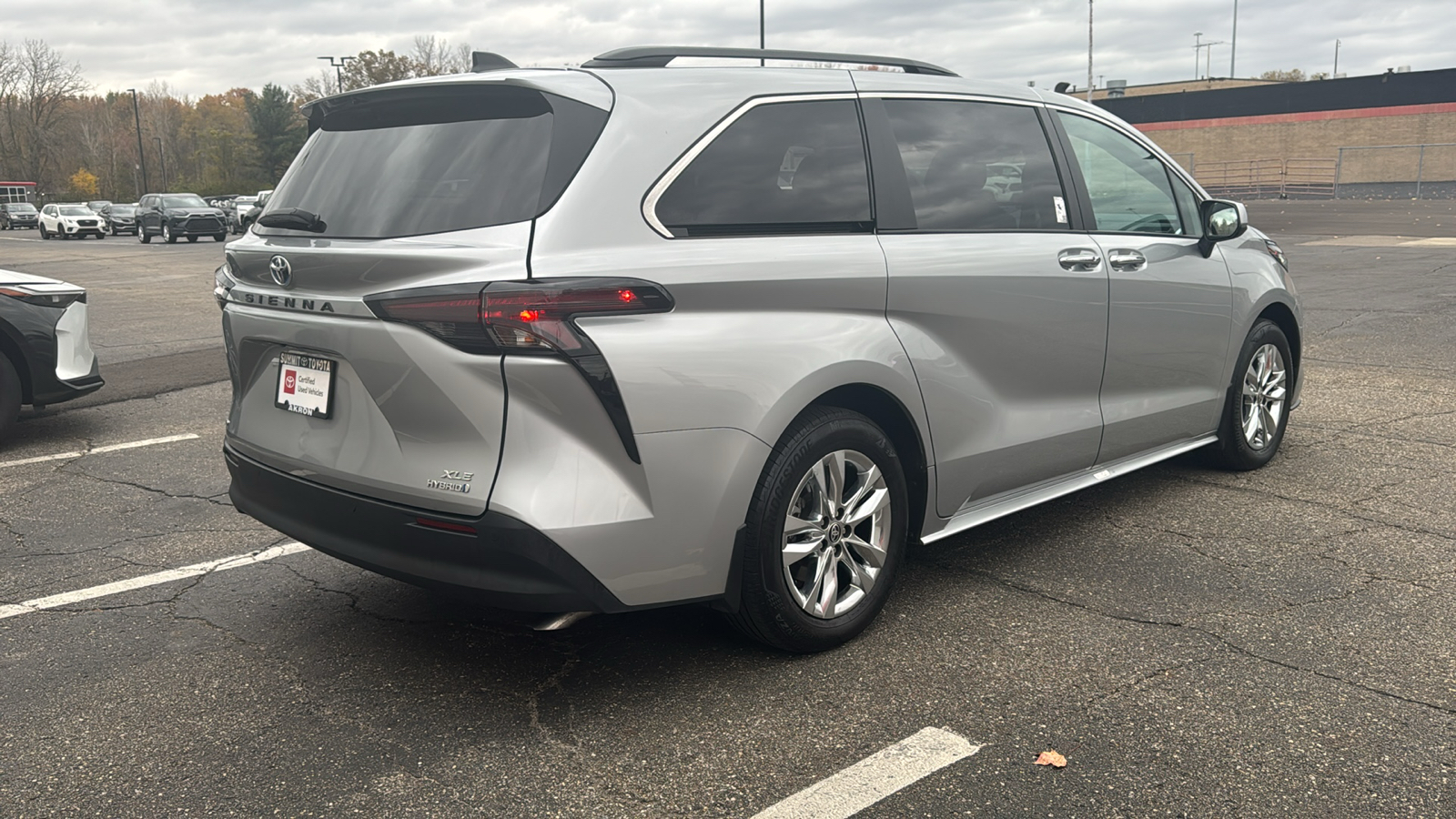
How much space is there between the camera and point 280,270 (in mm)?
3283

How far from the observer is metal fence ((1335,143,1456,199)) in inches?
1665

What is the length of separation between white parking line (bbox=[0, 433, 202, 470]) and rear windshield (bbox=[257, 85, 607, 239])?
365 centimetres

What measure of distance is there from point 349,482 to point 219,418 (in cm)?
468

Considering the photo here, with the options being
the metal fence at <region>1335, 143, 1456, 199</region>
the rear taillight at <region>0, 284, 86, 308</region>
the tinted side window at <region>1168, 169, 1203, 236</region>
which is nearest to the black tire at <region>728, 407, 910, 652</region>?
the tinted side window at <region>1168, 169, 1203, 236</region>

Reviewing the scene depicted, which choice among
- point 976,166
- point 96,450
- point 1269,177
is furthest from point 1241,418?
point 1269,177

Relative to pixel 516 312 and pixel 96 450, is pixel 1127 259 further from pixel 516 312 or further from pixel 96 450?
pixel 96 450

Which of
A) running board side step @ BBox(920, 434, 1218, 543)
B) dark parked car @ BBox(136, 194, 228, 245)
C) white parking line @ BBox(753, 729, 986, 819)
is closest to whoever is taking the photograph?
white parking line @ BBox(753, 729, 986, 819)

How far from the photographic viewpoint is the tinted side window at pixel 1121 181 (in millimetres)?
4527

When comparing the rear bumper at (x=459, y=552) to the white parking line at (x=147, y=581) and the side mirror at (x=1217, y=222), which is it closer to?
the white parking line at (x=147, y=581)

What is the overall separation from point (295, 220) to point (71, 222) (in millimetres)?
53266

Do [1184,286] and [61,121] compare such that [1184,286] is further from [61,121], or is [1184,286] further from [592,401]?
[61,121]

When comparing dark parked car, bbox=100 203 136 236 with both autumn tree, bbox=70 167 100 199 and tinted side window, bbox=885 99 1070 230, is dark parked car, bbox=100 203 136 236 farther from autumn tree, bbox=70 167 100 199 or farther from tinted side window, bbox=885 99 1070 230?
autumn tree, bbox=70 167 100 199

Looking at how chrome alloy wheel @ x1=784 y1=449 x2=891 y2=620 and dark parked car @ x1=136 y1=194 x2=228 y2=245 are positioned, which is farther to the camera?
dark parked car @ x1=136 y1=194 x2=228 y2=245

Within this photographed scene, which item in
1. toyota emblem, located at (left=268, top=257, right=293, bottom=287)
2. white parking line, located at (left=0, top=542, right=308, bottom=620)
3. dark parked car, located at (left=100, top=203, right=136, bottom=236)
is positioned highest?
dark parked car, located at (left=100, top=203, right=136, bottom=236)
